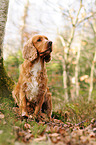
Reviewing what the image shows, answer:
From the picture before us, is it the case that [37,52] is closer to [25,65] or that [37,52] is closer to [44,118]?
[25,65]

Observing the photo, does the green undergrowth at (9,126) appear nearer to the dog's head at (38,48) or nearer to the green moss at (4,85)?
the green moss at (4,85)

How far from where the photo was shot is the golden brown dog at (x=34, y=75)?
3.91 meters

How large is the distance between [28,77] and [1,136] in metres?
2.02

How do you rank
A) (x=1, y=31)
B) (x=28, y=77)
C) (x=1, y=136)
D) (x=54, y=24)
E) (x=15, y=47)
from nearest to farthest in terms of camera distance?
(x=1, y=136) < (x=28, y=77) < (x=1, y=31) < (x=54, y=24) < (x=15, y=47)

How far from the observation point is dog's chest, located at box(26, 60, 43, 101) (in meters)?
3.91

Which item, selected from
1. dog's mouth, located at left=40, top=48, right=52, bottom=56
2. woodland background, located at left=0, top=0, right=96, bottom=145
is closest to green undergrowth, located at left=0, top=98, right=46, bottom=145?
woodland background, located at left=0, top=0, right=96, bottom=145

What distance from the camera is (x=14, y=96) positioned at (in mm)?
4277

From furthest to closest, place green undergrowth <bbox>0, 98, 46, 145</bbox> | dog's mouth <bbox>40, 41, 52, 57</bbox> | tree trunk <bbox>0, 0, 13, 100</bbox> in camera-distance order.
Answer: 1. tree trunk <bbox>0, 0, 13, 100</bbox>
2. dog's mouth <bbox>40, 41, 52, 57</bbox>
3. green undergrowth <bbox>0, 98, 46, 145</bbox>

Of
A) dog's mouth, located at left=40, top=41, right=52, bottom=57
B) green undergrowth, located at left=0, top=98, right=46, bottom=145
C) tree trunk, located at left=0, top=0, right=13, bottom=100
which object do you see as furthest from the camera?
tree trunk, located at left=0, top=0, right=13, bottom=100

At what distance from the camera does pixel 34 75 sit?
12.9 feet

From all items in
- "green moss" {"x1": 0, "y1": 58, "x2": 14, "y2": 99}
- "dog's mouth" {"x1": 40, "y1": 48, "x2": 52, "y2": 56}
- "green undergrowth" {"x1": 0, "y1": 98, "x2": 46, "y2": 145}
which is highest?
"dog's mouth" {"x1": 40, "y1": 48, "x2": 52, "y2": 56}

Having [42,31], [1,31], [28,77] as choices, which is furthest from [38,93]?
[42,31]

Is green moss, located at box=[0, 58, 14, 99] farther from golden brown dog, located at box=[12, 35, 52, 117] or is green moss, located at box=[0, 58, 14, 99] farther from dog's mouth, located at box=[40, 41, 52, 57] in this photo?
dog's mouth, located at box=[40, 41, 52, 57]

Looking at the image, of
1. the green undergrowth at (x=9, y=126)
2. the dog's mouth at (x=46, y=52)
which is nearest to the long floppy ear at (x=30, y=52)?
the dog's mouth at (x=46, y=52)
